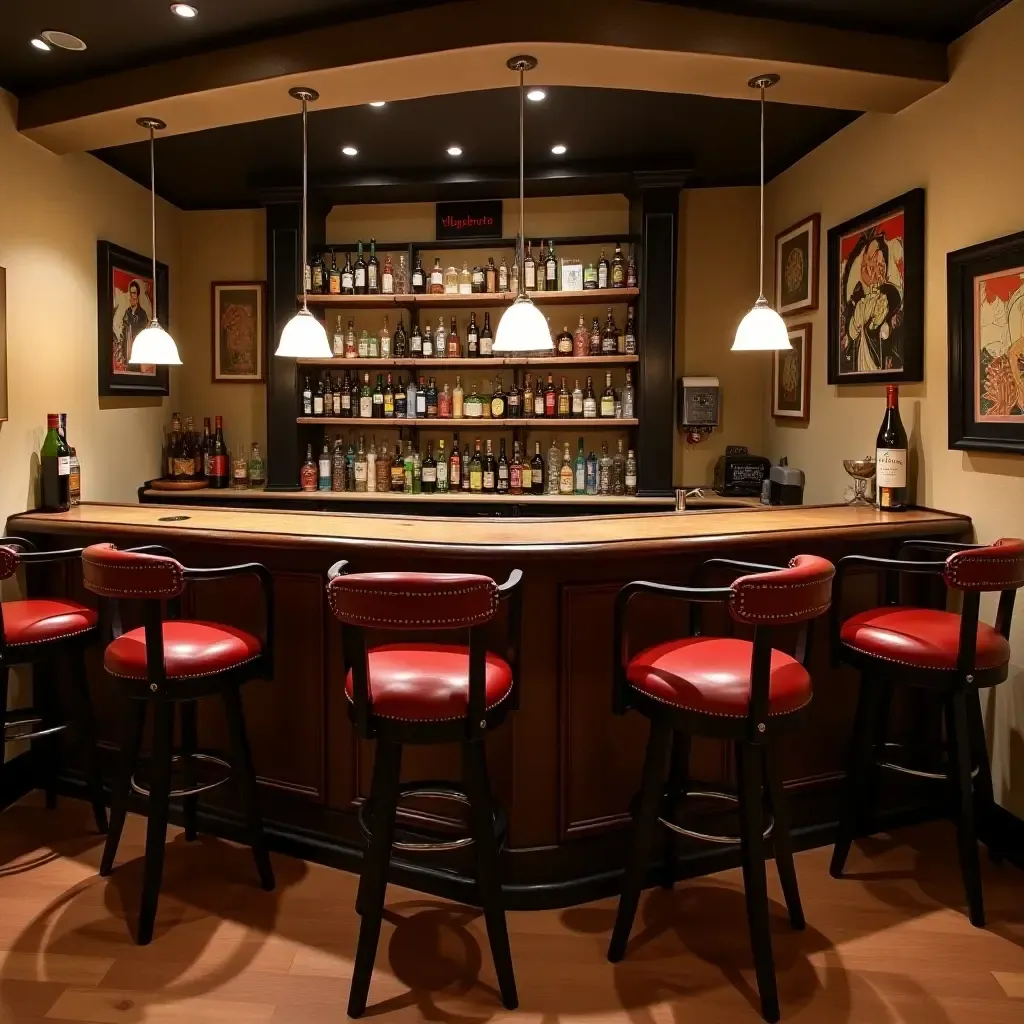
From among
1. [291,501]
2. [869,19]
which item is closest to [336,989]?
[291,501]

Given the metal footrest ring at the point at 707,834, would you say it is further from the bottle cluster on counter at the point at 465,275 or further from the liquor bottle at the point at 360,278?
the liquor bottle at the point at 360,278

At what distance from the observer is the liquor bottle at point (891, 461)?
3105mm

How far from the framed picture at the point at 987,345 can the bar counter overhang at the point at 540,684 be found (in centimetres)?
33

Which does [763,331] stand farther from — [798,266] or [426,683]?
[426,683]

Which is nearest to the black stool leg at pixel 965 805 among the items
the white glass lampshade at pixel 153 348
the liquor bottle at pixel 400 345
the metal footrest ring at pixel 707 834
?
the metal footrest ring at pixel 707 834

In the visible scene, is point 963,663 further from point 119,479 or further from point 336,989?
point 119,479

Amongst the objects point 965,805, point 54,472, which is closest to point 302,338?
point 54,472

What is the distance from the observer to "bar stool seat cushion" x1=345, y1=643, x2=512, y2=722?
1890mm

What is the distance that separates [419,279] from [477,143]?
2.90 feet

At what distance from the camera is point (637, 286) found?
451cm

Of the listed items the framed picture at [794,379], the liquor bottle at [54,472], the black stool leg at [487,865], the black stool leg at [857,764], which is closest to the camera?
the black stool leg at [487,865]

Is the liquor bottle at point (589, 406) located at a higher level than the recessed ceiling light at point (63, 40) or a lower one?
lower

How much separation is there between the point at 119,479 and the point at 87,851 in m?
2.12

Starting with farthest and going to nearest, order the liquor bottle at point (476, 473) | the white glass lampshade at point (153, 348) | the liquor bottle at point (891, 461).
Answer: the liquor bottle at point (476, 473) → the white glass lampshade at point (153, 348) → the liquor bottle at point (891, 461)
